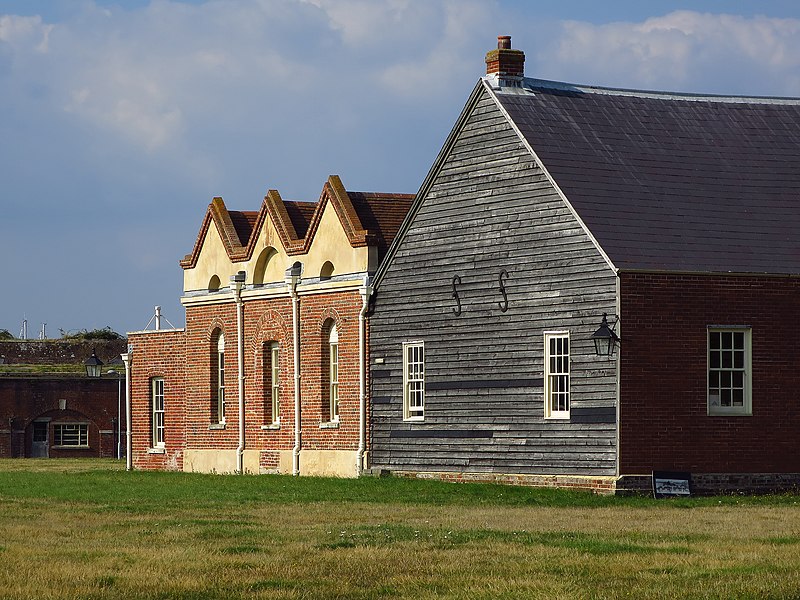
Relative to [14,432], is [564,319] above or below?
above

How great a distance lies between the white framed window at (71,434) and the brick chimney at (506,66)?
3835 cm

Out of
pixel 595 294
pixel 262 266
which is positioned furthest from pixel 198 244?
pixel 595 294

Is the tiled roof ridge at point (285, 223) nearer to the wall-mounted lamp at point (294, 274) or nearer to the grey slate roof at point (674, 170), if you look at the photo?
the wall-mounted lamp at point (294, 274)

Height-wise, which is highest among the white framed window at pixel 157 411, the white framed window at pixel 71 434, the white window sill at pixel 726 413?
the white window sill at pixel 726 413

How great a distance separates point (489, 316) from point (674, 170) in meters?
4.80

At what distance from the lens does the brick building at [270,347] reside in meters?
37.9

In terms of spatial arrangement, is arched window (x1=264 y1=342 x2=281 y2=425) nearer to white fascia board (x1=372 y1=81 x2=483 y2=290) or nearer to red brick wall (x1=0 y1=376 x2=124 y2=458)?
white fascia board (x1=372 y1=81 x2=483 y2=290)

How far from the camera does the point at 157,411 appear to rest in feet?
155

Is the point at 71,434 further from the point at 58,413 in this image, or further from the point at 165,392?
the point at 165,392

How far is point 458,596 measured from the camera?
14.9m

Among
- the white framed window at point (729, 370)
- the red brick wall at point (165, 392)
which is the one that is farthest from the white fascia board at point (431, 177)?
the red brick wall at point (165, 392)

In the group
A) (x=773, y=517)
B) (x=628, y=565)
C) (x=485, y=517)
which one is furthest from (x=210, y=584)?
(x=773, y=517)

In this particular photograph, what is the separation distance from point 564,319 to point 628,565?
14.3m

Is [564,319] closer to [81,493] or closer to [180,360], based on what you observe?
[81,493]
